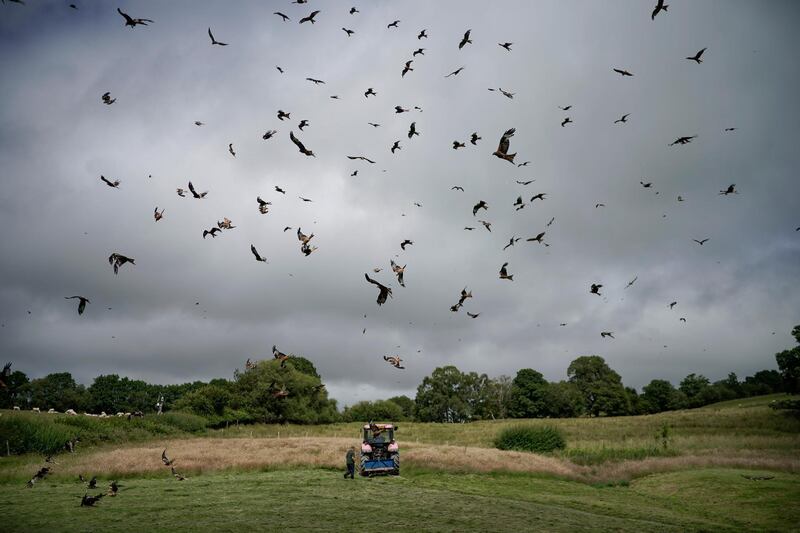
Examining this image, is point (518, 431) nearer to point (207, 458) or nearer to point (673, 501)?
point (673, 501)

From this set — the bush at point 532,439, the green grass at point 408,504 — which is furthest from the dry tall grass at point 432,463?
the bush at point 532,439

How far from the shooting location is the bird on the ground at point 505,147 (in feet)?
43.3

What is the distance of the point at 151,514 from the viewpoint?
13797 millimetres

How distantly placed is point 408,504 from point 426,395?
8878 centimetres

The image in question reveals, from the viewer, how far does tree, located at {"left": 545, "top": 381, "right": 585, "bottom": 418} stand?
322 ft

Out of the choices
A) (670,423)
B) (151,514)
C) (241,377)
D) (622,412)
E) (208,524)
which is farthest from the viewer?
(622,412)

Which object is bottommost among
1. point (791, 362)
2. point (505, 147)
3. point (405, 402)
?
point (405, 402)

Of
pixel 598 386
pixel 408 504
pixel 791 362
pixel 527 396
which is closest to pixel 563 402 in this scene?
pixel 527 396

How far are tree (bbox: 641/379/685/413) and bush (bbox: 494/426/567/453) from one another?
274ft

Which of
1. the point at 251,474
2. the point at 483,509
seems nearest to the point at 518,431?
the point at 251,474

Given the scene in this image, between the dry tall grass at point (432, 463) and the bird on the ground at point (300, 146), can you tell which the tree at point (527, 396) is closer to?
the dry tall grass at point (432, 463)

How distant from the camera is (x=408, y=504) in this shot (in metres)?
16.2

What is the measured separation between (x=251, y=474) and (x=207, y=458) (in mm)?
5372

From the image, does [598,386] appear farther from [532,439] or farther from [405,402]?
[532,439]
